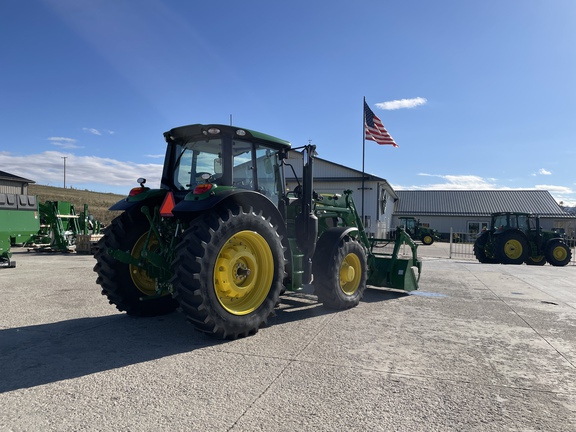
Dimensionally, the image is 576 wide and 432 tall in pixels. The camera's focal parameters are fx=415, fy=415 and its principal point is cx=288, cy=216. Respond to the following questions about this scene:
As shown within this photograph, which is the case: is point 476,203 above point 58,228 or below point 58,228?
above

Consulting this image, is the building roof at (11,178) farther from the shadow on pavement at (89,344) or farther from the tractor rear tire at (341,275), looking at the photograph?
the tractor rear tire at (341,275)

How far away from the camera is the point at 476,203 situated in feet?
160

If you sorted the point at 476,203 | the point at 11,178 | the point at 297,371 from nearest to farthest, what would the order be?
the point at 297,371
the point at 11,178
the point at 476,203

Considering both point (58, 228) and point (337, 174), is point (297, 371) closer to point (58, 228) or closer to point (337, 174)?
point (58, 228)

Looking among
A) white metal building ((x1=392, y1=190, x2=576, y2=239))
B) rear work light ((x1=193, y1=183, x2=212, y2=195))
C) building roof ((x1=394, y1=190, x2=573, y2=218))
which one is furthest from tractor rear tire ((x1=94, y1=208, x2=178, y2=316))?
building roof ((x1=394, y1=190, x2=573, y2=218))

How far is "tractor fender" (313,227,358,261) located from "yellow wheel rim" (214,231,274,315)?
143 centimetres

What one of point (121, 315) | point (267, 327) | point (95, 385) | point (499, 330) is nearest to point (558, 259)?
point (499, 330)

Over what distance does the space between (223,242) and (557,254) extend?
16638 millimetres

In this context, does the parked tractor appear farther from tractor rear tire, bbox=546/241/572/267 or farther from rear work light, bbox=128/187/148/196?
rear work light, bbox=128/187/148/196

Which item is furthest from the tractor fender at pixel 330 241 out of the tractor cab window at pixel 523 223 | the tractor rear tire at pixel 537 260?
the tractor rear tire at pixel 537 260

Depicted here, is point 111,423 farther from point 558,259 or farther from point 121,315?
point 558,259

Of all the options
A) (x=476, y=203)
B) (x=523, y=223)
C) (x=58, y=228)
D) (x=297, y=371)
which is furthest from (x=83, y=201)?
(x=297, y=371)

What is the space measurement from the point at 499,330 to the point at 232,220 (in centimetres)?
384

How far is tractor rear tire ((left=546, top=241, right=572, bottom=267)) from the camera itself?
16.5 m
